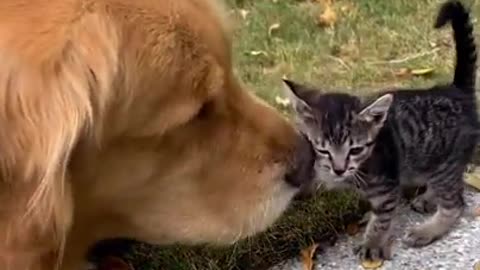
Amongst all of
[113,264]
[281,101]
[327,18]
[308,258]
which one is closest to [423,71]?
[281,101]

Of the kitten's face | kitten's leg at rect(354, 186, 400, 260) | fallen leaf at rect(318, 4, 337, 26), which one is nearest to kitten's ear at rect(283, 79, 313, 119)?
the kitten's face

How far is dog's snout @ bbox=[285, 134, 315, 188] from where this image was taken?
10.4ft

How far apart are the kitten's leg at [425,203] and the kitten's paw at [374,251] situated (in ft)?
0.84

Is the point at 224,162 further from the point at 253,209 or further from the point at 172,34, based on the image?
the point at 172,34

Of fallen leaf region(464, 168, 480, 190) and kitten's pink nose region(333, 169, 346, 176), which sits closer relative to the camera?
kitten's pink nose region(333, 169, 346, 176)

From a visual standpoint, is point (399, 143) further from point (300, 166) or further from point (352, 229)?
point (300, 166)

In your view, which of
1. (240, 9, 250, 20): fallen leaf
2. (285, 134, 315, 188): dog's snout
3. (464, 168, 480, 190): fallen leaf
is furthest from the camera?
(240, 9, 250, 20): fallen leaf

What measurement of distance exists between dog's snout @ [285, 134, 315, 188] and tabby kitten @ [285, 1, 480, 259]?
0.55 meters

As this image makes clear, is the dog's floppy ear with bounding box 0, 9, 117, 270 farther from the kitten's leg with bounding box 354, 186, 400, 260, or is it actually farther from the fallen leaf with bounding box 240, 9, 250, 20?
the fallen leaf with bounding box 240, 9, 250, 20

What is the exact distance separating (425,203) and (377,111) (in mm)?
487

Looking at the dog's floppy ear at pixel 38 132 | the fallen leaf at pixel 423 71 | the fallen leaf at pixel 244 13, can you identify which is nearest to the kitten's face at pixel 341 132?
the fallen leaf at pixel 423 71

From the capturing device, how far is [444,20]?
4.37 meters

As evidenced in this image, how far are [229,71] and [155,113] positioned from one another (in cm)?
26

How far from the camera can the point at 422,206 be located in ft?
13.9
